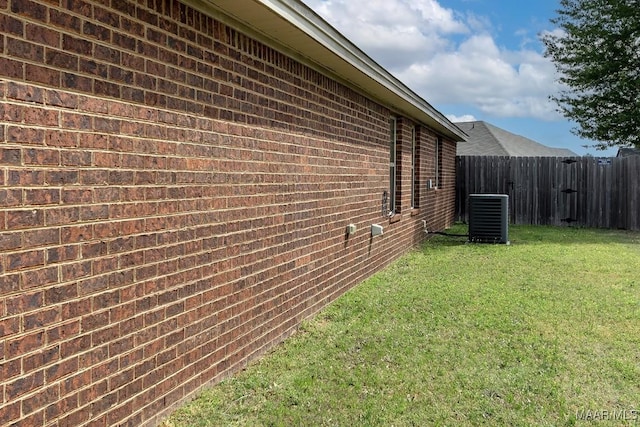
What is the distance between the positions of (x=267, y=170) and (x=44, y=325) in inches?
92.8

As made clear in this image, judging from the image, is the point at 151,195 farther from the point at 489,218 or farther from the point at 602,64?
the point at 602,64

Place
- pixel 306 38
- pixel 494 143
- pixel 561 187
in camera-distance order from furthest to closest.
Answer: pixel 494 143, pixel 561 187, pixel 306 38

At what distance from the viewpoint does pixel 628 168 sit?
1485cm

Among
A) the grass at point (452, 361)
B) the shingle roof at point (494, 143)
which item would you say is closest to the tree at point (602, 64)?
the shingle roof at point (494, 143)

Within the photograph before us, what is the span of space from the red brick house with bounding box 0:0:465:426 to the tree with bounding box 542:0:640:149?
533 inches

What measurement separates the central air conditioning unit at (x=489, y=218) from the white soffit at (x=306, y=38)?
457 cm

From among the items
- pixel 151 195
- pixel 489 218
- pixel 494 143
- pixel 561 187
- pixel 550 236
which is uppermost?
pixel 494 143

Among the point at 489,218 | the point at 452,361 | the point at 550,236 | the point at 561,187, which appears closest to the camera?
the point at 452,361

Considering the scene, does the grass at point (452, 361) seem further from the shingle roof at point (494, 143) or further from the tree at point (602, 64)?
the shingle roof at point (494, 143)

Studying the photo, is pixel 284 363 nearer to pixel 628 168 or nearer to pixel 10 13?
pixel 10 13

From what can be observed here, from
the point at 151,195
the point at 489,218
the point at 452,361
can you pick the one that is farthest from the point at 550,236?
the point at 151,195

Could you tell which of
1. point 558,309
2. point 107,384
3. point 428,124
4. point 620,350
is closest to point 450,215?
point 428,124

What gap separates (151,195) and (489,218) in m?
9.34

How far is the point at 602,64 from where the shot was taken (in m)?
15.7
